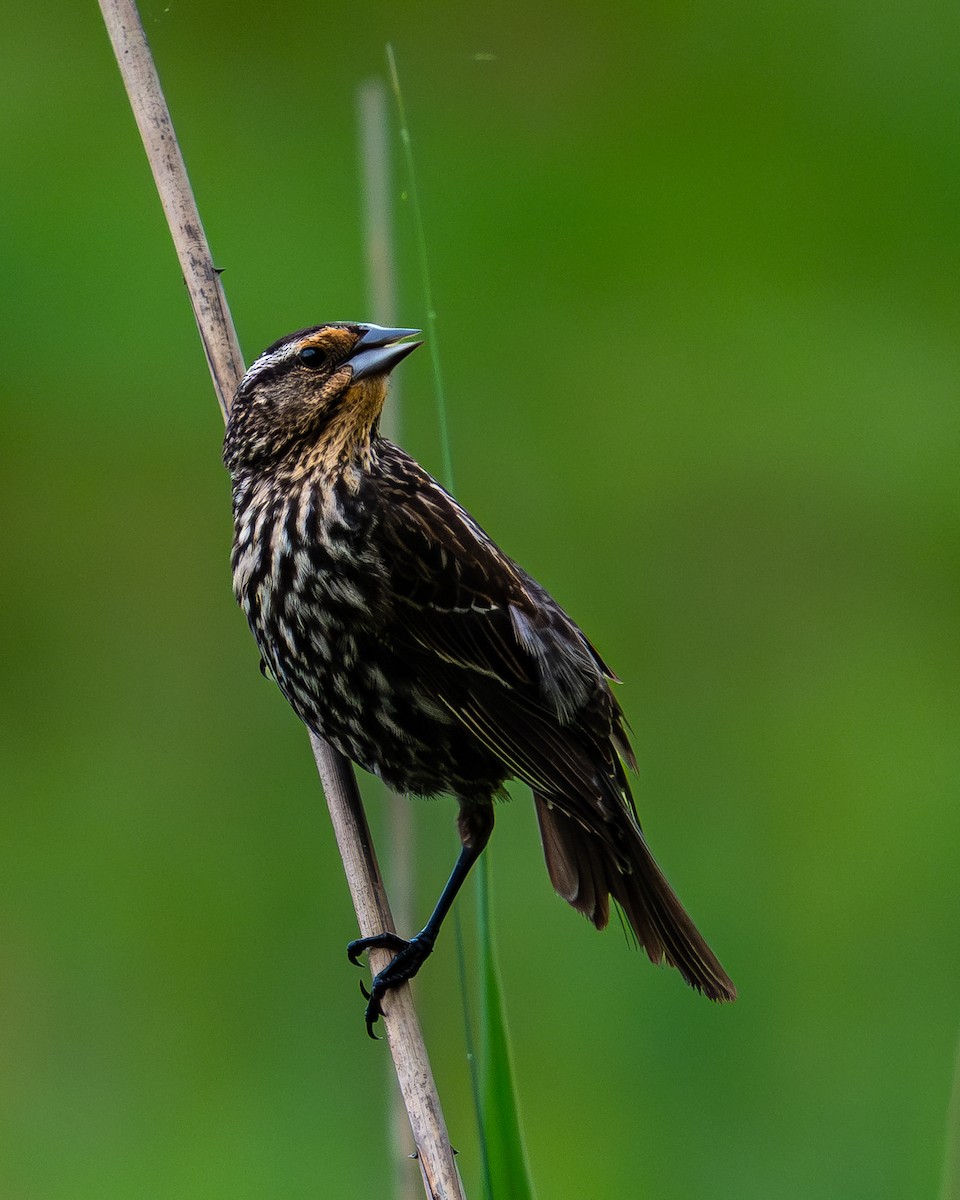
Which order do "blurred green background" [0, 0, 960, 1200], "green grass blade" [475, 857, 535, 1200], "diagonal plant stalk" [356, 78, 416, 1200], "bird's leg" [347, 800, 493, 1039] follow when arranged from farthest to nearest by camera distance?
"blurred green background" [0, 0, 960, 1200] < "bird's leg" [347, 800, 493, 1039] < "diagonal plant stalk" [356, 78, 416, 1200] < "green grass blade" [475, 857, 535, 1200]

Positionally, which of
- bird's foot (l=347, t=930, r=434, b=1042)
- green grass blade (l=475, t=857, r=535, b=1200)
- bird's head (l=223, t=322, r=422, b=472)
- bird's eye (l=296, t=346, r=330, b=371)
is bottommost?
green grass blade (l=475, t=857, r=535, b=1200)

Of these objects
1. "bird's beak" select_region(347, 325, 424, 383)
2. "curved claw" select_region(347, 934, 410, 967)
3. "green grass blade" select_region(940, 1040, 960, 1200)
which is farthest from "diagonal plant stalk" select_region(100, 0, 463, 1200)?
"green grass blade" select_region(940, 1040, 960, 1200)

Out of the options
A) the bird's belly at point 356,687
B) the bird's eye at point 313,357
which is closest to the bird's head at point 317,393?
the bird's eye at point 313,357

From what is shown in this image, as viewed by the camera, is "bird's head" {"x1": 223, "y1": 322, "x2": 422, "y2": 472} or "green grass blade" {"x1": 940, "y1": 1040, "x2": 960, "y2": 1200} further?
A: "bird's head" {"x1": 223, "y1": 322, "x2": 422, "y2": 472}

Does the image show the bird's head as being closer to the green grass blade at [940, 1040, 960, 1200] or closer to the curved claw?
the curved claw

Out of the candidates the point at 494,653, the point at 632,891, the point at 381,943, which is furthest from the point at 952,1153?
the point at 494,653

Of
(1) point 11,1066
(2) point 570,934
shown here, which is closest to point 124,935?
(1) point 11,1066

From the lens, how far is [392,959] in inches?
81.7

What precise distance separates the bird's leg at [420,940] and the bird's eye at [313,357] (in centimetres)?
67

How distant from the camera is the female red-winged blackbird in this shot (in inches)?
81.6

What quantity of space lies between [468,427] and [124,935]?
5.21 feet

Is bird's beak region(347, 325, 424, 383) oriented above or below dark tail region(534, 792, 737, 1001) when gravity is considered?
above

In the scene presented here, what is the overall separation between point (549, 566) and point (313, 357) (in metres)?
2.01

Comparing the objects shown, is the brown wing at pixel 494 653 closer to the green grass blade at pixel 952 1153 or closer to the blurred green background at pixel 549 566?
the green grass blade at pixel 952 1153
